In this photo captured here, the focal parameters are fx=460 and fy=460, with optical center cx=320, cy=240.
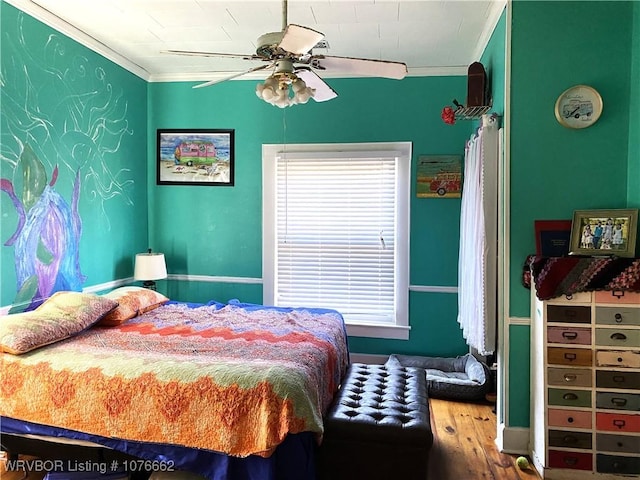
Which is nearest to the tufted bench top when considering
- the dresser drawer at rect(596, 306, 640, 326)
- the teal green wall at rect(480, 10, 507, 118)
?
the dresser drawer at rect(596, 306, 640, 326)

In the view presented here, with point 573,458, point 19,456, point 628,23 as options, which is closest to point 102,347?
point 19,456

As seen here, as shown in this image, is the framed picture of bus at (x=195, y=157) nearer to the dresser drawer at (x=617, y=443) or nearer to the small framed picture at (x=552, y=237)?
the small framed picture at (x=552, y=237)

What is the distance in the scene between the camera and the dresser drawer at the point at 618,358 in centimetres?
241

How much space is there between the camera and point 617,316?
2.42 m

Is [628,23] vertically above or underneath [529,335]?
above

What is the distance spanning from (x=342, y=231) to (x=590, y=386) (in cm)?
234

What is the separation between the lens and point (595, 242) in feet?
8.41

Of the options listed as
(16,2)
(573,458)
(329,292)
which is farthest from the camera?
(329,292)

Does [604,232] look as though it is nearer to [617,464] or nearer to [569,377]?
[569,377]

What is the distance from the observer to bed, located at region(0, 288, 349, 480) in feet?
6.86

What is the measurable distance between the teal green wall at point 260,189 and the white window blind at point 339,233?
20cm

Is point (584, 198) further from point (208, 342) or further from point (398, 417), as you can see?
point (208, 342)

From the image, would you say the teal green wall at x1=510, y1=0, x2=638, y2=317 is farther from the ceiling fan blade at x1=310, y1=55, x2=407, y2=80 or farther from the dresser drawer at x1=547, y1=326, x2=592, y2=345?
the ceiling fan blade at x1=310, y1=55, x2=407, y2=80

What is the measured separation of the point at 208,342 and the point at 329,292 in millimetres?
1692
